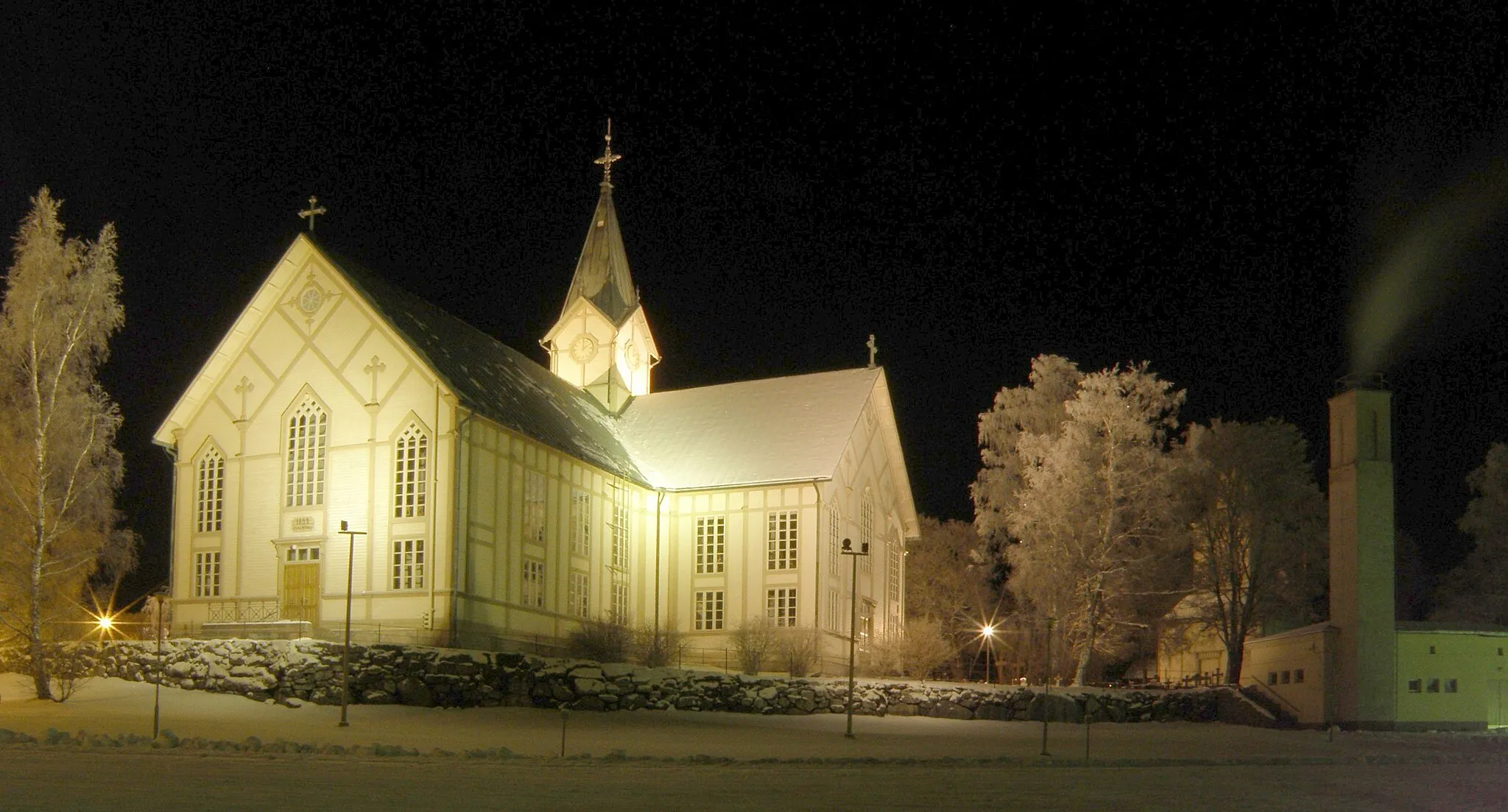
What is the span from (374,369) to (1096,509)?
22147 mm

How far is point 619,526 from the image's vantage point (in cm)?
4644

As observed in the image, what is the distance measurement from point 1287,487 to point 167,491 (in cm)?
4657

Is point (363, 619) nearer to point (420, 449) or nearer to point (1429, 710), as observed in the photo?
point (420, 449)

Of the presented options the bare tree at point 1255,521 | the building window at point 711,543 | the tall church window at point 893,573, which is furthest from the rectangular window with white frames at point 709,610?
the bare tree at point 1255,521

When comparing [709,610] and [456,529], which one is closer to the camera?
[456,529]

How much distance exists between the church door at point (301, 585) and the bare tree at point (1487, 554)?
43212 mm

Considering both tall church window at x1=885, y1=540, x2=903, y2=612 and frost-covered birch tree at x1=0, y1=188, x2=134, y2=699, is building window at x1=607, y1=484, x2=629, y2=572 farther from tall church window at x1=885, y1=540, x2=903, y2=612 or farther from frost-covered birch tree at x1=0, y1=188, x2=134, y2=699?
frost-covered birch tree at x1=0, y1=188, x2=134, y2=699

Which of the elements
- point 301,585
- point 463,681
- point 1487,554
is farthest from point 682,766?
point 1487,554

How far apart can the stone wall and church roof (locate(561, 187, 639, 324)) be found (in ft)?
70.3

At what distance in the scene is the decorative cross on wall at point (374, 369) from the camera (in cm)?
3950

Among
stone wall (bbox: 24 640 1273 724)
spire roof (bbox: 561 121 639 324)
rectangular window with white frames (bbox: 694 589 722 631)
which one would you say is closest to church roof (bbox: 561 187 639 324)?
spire roof (bbox: 561 121 639 324)

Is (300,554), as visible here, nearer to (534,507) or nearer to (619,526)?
(534,507)

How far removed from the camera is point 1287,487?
50.9 meters

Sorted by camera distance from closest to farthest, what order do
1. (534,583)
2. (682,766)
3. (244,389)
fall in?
(682,766), (534,583), (244,389)
